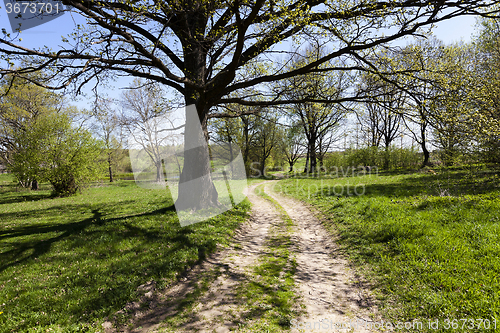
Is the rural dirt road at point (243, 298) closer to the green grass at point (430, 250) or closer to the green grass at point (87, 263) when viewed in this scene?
the green grass at point (87, 263)

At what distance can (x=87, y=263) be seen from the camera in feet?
19.2

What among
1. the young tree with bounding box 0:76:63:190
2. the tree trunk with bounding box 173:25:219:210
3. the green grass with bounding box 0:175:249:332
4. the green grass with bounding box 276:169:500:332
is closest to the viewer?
the green grass with bounding box 276:169:500:332

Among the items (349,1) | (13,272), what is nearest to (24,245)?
(13,272)

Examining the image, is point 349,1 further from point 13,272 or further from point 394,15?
point 13,272

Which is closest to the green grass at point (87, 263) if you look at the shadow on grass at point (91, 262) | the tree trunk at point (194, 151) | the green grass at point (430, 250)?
the shadow on grass at point (91, 262)

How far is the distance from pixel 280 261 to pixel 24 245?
27.9ft

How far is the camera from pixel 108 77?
9.48 m

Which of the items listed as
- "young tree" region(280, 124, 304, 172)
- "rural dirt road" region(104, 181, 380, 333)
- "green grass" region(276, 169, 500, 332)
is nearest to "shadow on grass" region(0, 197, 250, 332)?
"rural dirt road" region(104, 181, 380, 333)

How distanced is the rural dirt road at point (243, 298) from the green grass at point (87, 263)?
1.63ft

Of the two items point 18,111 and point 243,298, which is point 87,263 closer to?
point 243,298

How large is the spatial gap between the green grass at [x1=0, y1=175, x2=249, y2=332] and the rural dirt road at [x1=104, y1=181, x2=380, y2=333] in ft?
1.63

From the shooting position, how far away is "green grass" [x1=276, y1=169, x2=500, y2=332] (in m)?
3.93

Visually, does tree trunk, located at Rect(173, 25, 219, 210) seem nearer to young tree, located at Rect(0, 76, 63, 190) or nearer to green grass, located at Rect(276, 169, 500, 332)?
green grass, located at Rect(276, 169, 500, 332)

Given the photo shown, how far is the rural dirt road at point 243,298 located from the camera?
3.99 m
